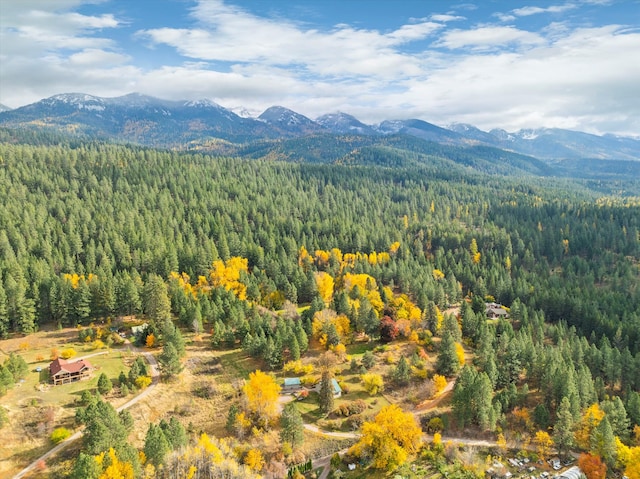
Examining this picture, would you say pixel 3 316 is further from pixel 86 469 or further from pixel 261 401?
pixel 261 401

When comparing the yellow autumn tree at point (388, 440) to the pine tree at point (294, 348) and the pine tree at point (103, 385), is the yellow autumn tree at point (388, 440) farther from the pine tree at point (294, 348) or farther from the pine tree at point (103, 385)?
the pine tree at point (103, 385)

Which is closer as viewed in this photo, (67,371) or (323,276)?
(67,371)

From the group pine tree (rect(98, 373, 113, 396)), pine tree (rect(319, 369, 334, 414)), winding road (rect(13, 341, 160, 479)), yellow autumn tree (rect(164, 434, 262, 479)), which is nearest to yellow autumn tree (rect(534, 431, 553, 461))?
pine tree (rect(319, 369, 334, 414))

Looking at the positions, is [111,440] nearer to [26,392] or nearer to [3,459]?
[3,459]

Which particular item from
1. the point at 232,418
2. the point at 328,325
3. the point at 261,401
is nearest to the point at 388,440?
the point at 261,401

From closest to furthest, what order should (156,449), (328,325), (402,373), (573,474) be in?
(156,449), (573,474), (402,373), (328,325)

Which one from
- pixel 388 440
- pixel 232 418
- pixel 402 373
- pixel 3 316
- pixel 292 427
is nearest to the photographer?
pixel 388 440

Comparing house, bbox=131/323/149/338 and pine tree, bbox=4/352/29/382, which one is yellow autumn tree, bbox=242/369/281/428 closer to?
house, bbox=131/323/149/338

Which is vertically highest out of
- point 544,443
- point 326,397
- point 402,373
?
point 326,397
